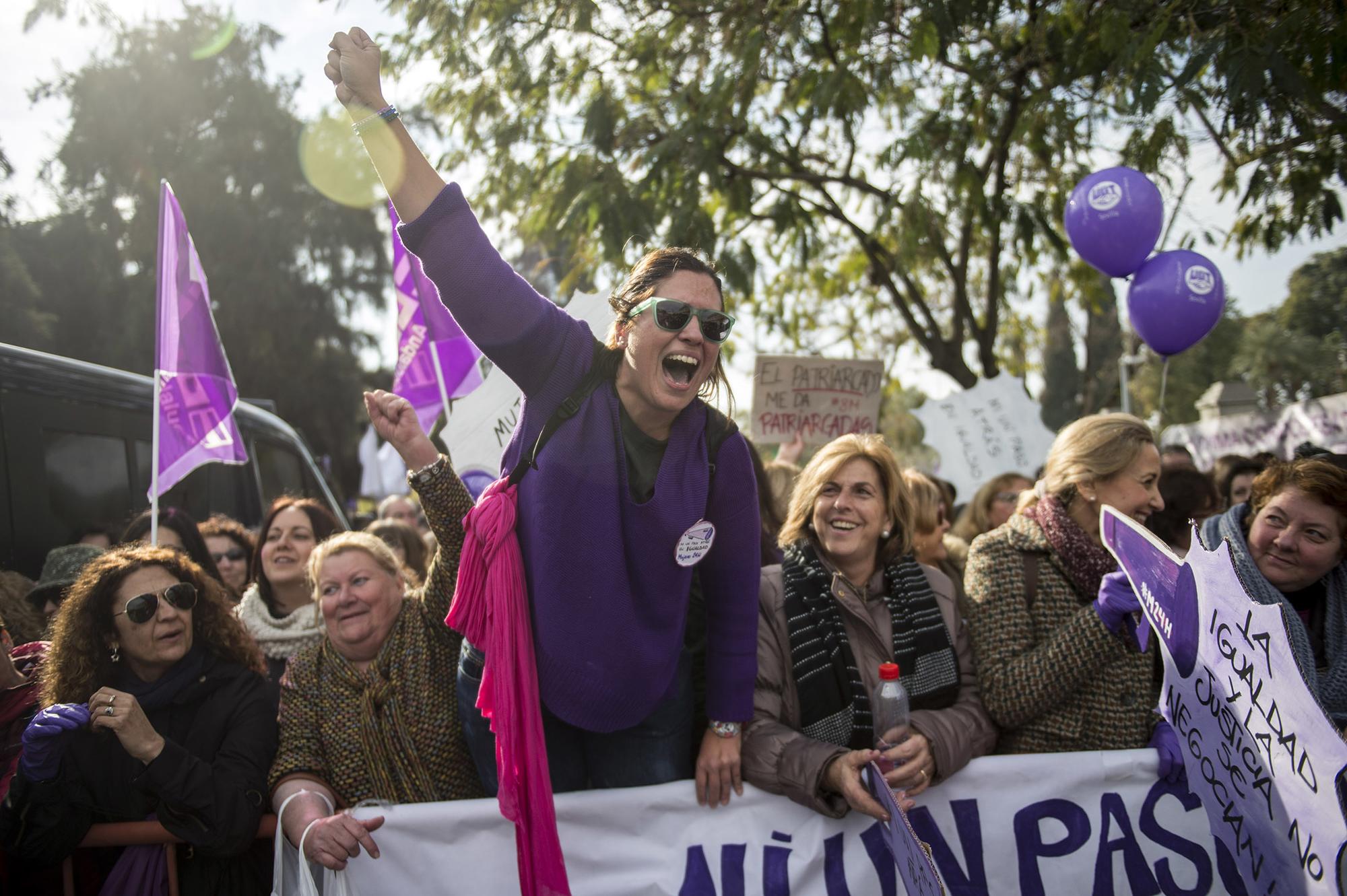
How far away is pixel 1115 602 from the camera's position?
239 cm

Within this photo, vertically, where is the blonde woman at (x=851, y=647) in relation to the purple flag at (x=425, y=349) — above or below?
below

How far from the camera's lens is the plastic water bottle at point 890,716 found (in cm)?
230

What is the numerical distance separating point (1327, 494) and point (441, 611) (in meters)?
2.44

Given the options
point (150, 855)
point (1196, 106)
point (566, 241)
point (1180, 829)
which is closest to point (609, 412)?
point (150, 855)

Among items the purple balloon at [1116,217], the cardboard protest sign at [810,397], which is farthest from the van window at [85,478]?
the purple balloon at [1116,217]

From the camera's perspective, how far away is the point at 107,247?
18594 millimetres

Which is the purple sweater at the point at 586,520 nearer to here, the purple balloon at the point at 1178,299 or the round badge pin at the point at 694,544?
the round badge pin at the point at 694,544

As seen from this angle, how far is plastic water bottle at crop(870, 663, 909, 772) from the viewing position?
2.30 metres

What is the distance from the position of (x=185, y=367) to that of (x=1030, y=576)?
3081 millimetres

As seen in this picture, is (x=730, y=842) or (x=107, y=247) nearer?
(x=730, y=842)

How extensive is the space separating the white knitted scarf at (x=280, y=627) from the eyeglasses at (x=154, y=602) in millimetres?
710

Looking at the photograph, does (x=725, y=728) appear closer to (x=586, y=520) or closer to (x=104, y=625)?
(x=586, y=520)

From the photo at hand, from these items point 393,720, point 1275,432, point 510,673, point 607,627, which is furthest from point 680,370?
point 1275,432

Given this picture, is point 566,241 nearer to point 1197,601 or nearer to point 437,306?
point 437,306
